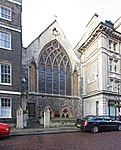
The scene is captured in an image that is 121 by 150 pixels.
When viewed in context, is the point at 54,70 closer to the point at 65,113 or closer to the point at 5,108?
the point at 65,113

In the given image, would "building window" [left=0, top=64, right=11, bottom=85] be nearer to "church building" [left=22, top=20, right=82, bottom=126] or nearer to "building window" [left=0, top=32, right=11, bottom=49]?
"building window" [left=0, top=32, right=11, bottom=49]

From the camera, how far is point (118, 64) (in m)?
35.9

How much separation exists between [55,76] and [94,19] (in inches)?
485

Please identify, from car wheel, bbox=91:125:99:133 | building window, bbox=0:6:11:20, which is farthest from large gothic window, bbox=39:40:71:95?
car wheel, bbox=91:125:99:133

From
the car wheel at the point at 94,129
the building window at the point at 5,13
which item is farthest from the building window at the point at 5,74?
the car wheel at the point at 94,129

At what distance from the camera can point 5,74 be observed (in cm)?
2350

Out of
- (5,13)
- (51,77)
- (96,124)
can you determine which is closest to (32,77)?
(51,77)

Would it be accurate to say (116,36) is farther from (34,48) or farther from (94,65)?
(34,48)

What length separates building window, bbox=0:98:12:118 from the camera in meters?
22.6

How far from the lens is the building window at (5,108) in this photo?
22625mm

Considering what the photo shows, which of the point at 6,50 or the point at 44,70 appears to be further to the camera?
the point at 44,70

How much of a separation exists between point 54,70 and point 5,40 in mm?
12648

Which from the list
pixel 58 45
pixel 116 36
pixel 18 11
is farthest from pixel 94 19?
pixel 18 11

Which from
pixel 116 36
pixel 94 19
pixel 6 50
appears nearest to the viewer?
pixel 6 50
